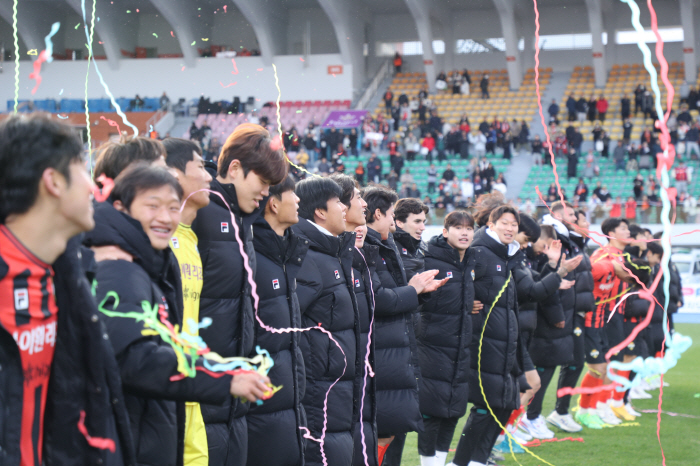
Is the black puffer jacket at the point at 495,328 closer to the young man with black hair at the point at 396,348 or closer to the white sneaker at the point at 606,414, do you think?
the young man with black hair at the point at 396,348

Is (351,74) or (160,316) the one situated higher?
(351,74)

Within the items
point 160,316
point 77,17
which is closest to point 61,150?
point 160,316

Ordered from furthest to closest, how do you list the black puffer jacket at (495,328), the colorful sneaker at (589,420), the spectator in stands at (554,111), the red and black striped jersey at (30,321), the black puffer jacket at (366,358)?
the spectator in stands at (554,111)
the colorful sneaker at (589,420)
the black puffer jacket at (495,328)
the black puffer jacket at (366,358)
the red and black striped jersey at (30,321)

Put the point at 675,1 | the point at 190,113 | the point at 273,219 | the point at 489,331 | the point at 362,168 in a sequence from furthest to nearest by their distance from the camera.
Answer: the point at 190,113 < the point at 675,1 < the point at 362,168 < the point at 489,331 < the point at 273,219

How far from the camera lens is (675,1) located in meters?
24.8

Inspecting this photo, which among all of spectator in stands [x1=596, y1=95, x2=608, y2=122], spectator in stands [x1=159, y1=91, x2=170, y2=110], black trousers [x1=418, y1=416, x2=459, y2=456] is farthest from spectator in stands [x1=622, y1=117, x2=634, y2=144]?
black trousers [x1=418, y1=416, x2=459, y2=456]

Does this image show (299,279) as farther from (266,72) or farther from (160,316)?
(266,72)

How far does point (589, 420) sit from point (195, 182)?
5405mm

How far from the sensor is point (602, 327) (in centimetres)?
724

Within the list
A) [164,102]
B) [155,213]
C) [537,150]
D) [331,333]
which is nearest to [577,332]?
[331,333]

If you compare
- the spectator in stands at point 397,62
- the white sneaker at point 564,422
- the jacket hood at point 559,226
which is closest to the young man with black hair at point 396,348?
the jacket hood at point 559,226

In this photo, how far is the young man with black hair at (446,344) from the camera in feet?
16.0

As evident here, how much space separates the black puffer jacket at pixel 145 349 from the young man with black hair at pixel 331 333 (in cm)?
131

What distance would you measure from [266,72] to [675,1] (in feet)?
45.6
